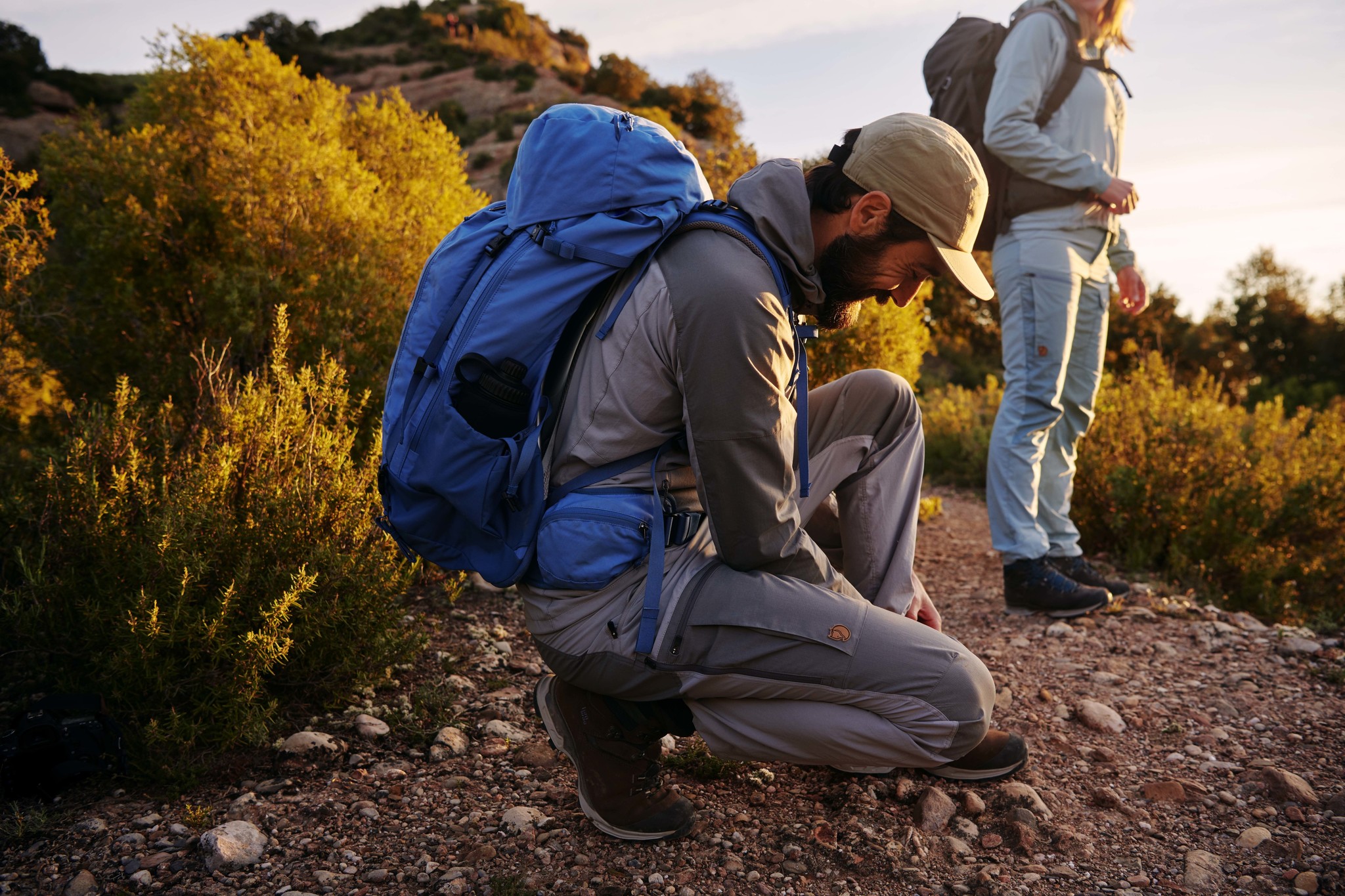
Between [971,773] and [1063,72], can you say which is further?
[1063,72]

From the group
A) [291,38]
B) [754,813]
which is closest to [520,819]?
[754,813]

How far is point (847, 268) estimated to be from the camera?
2064 mm

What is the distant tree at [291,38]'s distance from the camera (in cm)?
3088

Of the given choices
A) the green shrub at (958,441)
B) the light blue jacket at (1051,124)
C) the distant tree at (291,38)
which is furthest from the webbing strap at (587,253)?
the distant tree at (291,38)

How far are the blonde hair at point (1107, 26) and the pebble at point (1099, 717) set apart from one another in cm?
277

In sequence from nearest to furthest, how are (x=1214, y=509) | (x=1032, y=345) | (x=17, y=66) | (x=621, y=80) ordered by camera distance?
(x=1032, y=345) < (x=1214, y=509) < (x=17, y=66) < (x=621, y=80)

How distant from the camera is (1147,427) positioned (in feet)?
15.6

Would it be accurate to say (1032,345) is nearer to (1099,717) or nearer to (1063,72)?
(1063,72)

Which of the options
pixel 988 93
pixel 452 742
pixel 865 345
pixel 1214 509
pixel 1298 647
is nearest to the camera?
pixel 452 742

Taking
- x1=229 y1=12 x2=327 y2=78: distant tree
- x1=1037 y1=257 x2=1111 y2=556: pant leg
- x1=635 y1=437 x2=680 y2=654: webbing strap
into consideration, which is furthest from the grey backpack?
x1=229 y1=12 x2=327 y2=78: distant tree

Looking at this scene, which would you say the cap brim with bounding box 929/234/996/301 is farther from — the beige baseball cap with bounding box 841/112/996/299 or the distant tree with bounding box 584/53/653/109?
the distant tree with bounding box 584/53/653/109

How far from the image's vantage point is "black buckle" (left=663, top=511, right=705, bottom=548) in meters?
1.86

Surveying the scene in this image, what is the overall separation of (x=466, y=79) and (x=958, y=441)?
1127 inches

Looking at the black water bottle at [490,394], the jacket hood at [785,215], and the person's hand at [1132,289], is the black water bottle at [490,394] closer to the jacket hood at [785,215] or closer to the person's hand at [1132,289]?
the jacket hood at [785,215]
